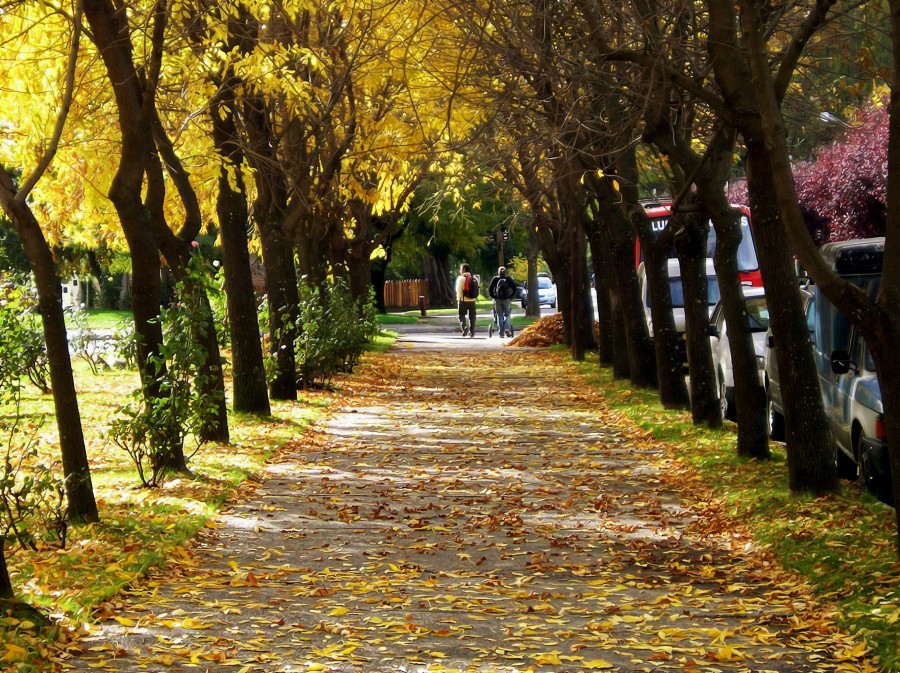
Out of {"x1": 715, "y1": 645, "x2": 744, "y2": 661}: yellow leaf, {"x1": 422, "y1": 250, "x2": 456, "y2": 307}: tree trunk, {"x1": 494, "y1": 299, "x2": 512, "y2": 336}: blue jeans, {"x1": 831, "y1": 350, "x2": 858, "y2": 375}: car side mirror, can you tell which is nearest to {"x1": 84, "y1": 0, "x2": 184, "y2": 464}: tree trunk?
{"x1": 831, "y1": 350, "x2": 858, "y2": 375}: car side mirror

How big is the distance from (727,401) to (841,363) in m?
6.08

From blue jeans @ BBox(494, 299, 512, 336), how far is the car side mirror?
28340 millimetres

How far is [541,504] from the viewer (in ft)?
35.3

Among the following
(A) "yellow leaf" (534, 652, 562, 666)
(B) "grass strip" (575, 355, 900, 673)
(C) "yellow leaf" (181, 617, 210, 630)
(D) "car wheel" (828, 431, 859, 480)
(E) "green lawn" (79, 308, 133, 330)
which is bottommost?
(D) "car wheel" (828, 431, 859, 480)

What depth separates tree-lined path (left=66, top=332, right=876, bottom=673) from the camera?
6164 mm

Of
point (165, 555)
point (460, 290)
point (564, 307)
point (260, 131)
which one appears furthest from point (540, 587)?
point (460, 290)

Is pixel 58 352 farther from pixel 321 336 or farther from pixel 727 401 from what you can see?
pixel 321 336

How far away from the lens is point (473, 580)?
25.9 feet

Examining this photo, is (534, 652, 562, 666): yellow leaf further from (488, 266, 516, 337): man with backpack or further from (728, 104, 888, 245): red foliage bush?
(488, 266, 516, 337): man with backpack

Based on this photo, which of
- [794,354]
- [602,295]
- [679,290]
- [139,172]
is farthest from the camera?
[679,290]

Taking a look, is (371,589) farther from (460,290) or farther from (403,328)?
(403,328)

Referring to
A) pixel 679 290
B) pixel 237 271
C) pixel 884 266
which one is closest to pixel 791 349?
pixel 884 266

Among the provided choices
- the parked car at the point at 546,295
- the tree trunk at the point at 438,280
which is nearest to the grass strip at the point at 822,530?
the tree trunk at the point at 438,280

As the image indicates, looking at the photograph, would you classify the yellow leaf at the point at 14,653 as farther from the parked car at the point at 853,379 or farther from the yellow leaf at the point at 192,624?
the parked car at the point at 853,379
